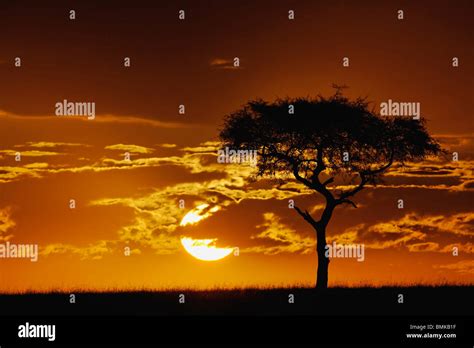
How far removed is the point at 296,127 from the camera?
52250mm

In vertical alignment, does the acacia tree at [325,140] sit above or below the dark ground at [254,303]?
above

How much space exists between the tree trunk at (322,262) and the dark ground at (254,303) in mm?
1885

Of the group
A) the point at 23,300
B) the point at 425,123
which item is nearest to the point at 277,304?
the point at 23,300

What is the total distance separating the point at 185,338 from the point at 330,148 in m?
22.1

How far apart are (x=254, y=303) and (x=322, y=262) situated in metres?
8.44

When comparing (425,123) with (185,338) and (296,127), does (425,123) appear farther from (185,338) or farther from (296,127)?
(185,338)

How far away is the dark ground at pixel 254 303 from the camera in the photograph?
40938mm
